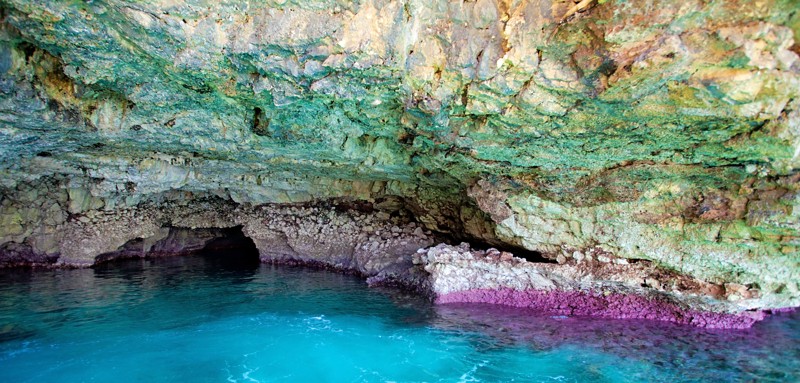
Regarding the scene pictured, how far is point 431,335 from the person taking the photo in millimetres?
11359

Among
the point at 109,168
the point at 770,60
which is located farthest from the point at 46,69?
the point at 770,60

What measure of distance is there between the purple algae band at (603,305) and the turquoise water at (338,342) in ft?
1.30

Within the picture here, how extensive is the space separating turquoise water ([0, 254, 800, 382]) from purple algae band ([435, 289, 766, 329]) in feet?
1.30

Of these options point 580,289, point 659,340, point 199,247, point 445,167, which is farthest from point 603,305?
point 199,247

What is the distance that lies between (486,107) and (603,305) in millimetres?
7410

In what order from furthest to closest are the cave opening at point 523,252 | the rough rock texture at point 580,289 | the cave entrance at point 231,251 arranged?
the cave entrance at point 231,251 < the cave opening at point 523,252 < the rough rock texture at point 580,289

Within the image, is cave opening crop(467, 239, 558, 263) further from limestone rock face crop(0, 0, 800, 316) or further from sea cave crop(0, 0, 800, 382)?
limestone rock face crop(0, 0, 800, 316)

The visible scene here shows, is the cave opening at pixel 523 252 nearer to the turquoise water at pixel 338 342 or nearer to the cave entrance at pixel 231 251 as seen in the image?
the turquoise water at pixel 338 342

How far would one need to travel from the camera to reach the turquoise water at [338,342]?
927 cm

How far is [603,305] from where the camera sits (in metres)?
12.9

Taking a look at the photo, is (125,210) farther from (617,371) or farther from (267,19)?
(617,371)

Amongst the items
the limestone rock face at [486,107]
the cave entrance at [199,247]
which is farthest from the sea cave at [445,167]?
the cave entrance at [199,247]

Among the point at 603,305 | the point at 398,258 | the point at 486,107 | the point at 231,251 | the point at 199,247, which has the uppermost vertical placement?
the point at 486,107

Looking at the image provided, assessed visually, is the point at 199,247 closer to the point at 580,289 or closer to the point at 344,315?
the point at 344,315
